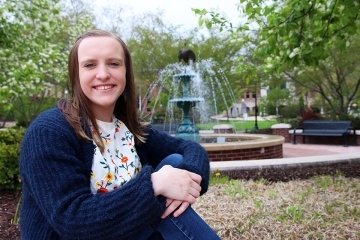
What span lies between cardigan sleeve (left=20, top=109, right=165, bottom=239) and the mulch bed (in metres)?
2.93

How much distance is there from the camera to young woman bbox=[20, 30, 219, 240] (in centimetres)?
158

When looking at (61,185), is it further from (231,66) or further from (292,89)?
(292,89)

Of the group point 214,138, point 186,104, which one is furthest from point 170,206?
point 214,138

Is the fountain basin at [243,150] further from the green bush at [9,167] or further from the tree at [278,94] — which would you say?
the tree at [278,94]

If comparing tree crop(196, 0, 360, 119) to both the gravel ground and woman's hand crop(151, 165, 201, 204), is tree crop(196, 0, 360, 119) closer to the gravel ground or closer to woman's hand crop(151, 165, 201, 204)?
the gravel ground

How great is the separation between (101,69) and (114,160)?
0.38 meters

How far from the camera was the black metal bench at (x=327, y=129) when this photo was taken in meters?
15.7

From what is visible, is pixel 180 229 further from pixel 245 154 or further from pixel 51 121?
pixel 245 154

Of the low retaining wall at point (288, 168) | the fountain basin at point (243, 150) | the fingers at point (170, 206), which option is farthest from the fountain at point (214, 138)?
the fingers at point (170, 206)

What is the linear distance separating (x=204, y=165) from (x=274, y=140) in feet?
30.2

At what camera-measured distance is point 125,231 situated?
162 centimetres

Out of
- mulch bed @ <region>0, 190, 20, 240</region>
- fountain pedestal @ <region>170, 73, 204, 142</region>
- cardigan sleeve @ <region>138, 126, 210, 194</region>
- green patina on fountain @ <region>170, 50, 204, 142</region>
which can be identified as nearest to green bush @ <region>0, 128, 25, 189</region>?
mulch bed @ <region>0, 190, 20, 240</region>

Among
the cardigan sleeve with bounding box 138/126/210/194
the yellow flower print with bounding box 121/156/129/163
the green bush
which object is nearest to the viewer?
the yellow flower print with bounding box 121/156/129/163

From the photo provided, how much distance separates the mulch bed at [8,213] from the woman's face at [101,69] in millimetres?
2845
